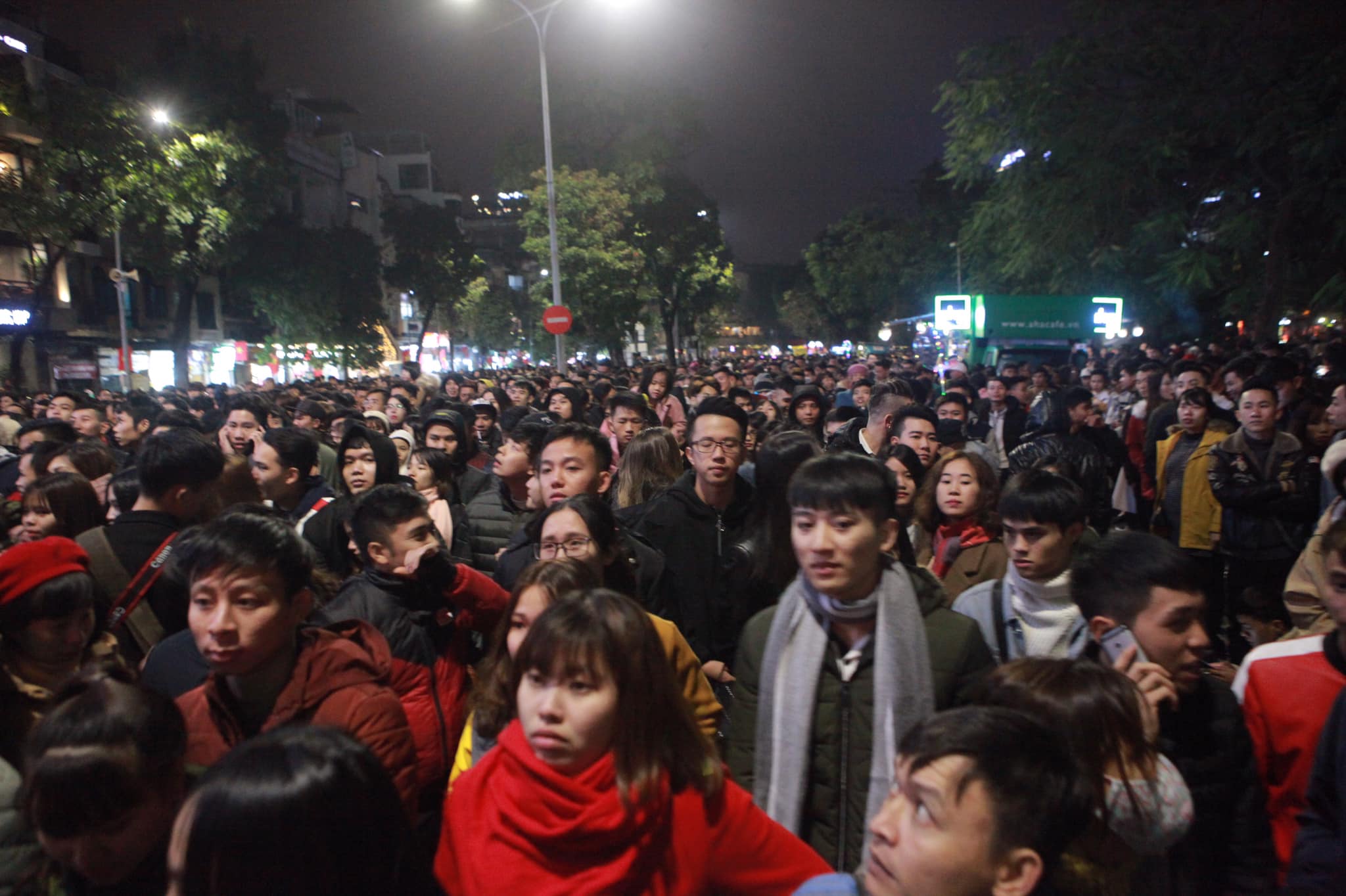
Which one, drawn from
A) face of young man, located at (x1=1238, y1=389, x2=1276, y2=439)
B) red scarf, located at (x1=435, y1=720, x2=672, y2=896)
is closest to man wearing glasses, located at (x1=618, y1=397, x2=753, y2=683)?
red scarf, located at (x1=435, y1=720, x2=672, y2=896)

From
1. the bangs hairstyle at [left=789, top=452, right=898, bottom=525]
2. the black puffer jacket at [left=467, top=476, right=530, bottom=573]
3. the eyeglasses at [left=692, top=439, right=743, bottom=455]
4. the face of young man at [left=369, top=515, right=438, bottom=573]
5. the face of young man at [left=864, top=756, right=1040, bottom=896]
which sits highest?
the eyeglasses at [left=692, top=439, right=743, bottom=455]

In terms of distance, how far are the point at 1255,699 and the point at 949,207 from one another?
228 ft

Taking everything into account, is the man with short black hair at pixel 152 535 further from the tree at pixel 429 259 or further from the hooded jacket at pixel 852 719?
the tree at pixel 429 259

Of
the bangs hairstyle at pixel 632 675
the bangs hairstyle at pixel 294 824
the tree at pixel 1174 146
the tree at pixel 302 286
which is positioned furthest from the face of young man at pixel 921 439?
the tree at pixel 302 286

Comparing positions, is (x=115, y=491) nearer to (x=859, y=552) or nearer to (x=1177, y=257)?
(x=859, y=552)

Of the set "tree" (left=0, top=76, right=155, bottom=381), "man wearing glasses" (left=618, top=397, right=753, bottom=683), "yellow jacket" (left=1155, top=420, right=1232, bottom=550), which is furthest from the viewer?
"tree" (left=0, top=76, right=155, bottom=381)

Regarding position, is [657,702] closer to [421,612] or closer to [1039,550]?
[421,612]

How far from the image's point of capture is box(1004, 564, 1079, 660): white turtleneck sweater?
3.37 metres

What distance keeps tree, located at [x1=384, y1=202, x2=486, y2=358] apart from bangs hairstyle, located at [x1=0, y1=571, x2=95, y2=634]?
55.1m

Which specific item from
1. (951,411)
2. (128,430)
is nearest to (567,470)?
(951,411)

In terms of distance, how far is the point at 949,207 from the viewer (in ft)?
222

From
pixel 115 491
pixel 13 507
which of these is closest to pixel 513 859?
pixel 115 491

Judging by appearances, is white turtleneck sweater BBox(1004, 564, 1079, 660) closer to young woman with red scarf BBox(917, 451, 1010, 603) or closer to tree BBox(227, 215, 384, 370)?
young woman with red scarf BBox(917, 451, 1010, 603)

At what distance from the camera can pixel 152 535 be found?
4.29 m
